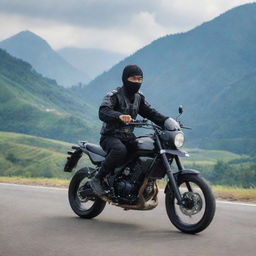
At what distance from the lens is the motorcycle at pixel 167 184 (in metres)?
6.04

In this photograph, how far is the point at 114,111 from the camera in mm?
6520

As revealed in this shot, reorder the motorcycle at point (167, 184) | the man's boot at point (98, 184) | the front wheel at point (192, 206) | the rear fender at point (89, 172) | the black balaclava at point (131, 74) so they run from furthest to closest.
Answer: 1. the rear fender at point (89, 172)
2. the man's boot at point (98, 184)
3. the black balaclava at point (131, 74)
4. the motorcycle at point (167, 184)
5. the front wheel at point (192, 206)

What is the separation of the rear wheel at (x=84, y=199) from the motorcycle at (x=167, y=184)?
1.34 feet

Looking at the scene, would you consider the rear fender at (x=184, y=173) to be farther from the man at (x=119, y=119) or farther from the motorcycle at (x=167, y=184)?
the man at (x=119, y=119)

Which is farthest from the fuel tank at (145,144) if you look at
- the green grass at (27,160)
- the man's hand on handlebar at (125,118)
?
the green grass at (27,160)

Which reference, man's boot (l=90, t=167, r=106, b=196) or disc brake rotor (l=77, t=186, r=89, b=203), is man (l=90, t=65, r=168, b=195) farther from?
disc brake rotor (l=77, t=186, r=89, b=203)

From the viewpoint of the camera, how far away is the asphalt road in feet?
16.6

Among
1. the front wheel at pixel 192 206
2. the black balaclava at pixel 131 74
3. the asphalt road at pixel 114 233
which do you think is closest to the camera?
the asphalt road at pixel 114 233

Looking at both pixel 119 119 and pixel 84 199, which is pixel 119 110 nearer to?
pixel 119 119

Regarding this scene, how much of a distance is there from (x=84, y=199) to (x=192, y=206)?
188 cm

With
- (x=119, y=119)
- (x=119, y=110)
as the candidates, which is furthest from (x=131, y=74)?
(x=119, y=119)

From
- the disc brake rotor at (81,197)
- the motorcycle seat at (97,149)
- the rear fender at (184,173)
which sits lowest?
the disc brake rotor at (81,197)

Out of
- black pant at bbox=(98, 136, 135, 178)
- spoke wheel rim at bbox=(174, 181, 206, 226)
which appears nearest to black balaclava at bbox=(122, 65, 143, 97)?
black pant at bbox=(98, 136, 135, 178)

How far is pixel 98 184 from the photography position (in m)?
6.95
